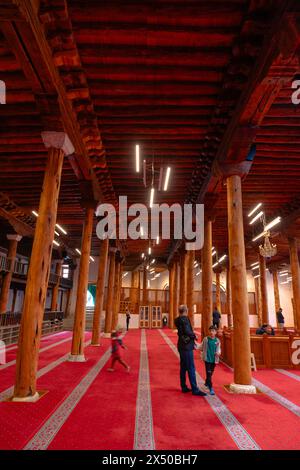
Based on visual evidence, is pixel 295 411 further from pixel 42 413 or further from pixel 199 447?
pixel 42 413

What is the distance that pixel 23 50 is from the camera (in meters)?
3.95

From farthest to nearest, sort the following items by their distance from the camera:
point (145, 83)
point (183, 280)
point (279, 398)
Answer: point (183, 280)
point (145, 83)
point (279, 398)

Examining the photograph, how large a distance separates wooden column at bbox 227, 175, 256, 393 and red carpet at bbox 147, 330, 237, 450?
977 mm

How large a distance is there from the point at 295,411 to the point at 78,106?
6386mm

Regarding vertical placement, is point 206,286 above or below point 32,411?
above

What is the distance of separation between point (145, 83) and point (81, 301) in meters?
5.74

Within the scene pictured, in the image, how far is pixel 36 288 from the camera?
14.4 feet

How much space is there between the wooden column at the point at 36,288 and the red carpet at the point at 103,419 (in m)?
0.94

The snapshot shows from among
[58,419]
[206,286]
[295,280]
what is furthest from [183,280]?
[58,419]

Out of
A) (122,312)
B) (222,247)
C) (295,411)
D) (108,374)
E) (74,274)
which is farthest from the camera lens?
(74,274)

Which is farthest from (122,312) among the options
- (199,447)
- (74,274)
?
(199,447)

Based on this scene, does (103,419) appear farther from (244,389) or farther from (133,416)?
(244,389)

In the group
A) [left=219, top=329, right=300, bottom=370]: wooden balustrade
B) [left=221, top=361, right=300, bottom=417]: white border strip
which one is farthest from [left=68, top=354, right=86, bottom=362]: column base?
[left=221, top=361, right=300, bottom=417]: white border strip

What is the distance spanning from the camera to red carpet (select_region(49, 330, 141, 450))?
9.32 feet
